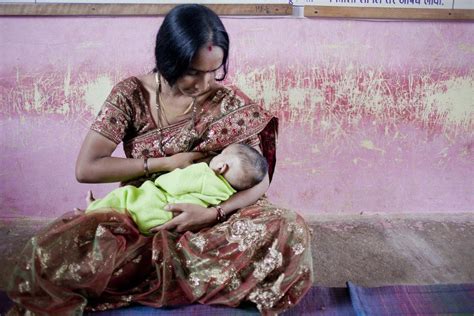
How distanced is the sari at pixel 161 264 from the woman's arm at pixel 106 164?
8.6 inches

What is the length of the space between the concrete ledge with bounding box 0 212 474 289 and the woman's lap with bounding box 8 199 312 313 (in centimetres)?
94

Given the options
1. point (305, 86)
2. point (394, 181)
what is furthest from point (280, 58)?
point (394, 181)

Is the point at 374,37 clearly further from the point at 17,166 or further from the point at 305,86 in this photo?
the point at 17,166

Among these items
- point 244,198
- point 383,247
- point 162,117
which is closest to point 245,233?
point 244,198

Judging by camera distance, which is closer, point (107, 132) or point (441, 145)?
→ point (107, 132)

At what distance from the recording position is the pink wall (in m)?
2.81

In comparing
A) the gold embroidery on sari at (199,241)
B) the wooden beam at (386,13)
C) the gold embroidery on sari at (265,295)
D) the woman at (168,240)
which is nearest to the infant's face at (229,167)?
the woman at (168,240)

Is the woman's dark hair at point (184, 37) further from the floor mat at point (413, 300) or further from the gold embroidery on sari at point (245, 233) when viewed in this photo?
the floor mat at point (413, 300)

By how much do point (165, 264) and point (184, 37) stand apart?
2.43 feet

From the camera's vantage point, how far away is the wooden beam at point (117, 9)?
2.69m

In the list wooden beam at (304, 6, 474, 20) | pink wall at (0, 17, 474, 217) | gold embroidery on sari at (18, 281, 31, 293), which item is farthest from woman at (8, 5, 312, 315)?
wooden beam at (304, 6, 474, 20)

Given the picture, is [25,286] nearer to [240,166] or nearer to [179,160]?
[179,160]

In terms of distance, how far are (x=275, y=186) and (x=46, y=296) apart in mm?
1815

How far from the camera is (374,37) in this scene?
2910mm
